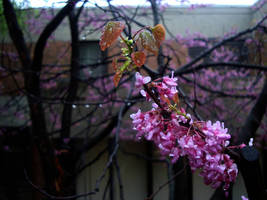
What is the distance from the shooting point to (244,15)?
6.59m

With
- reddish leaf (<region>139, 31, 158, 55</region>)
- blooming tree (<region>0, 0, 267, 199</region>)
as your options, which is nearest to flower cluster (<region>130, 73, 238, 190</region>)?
blooming tree (<region>0, 0, 267, 199</region>)

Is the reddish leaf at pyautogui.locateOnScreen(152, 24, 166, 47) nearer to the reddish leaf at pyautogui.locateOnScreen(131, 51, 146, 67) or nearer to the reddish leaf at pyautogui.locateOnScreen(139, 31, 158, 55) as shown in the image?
the reddish leaf at pyautogui.locateOnScreen(139, 31, 158, 55)

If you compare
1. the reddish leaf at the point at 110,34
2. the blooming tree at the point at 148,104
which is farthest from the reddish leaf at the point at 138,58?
the reddish leaf at the point at 110,34

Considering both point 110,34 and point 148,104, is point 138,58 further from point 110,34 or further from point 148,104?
point 148,104

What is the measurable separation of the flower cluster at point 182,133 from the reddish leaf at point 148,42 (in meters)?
0.12

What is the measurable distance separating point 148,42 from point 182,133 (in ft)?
1.17

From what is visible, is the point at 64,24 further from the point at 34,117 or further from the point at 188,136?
the point at 188,136

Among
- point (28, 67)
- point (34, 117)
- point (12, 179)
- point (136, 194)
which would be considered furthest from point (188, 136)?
point (12, 179)

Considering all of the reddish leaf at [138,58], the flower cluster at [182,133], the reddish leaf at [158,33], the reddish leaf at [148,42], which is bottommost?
the flower cluster at [182,133]

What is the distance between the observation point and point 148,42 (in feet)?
2.99

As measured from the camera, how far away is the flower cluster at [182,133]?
0.87 m

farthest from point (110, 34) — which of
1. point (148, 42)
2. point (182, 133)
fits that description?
point (182, 133)

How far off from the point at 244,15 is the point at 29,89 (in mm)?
5915

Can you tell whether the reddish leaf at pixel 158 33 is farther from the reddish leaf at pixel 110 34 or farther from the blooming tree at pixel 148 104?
the reddish leaf at pixel 110 34
